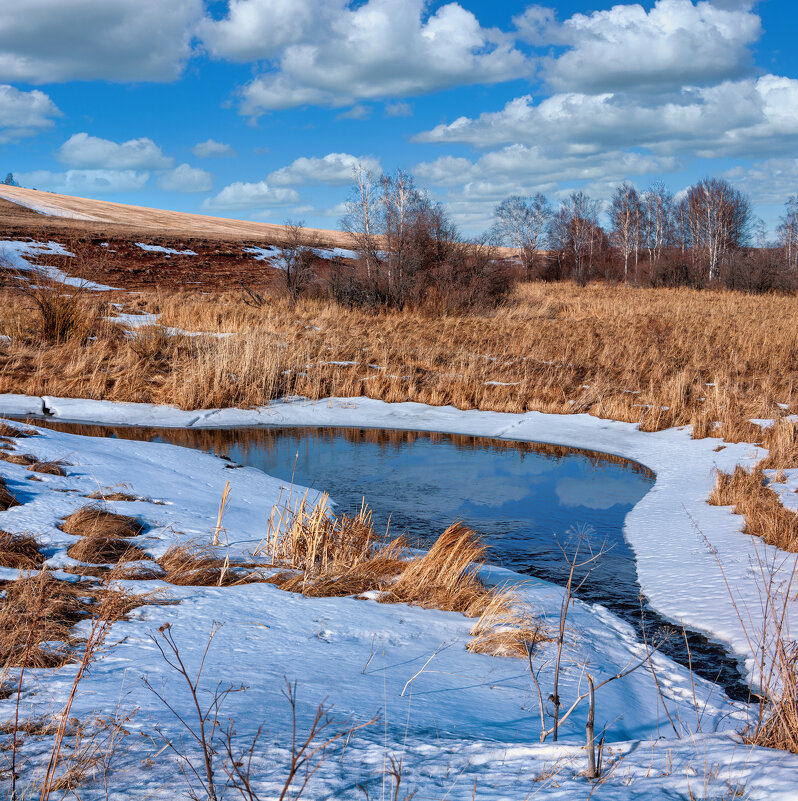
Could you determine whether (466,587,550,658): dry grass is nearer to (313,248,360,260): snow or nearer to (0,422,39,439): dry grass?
(0,422,39,439): dry grass

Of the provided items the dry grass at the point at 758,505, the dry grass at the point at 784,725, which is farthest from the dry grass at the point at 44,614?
the dry grass at the point at 758,505

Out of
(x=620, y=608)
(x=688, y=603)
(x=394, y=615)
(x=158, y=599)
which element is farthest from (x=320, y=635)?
(x=688, y=603)

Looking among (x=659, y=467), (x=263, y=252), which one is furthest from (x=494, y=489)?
(x=263, y=252)

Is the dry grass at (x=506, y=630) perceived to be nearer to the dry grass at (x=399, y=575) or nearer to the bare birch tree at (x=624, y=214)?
the dry grass at (x=399, y=575)

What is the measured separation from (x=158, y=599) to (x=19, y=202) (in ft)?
205

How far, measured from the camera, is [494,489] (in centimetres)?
754

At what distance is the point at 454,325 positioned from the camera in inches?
719

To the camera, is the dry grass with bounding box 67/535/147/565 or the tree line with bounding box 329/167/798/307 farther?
the tree line with bounding box 329/167/798/307

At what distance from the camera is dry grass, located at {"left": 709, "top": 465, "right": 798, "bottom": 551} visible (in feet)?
18.0

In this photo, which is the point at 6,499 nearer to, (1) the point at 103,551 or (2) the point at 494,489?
(1) the point at 103,551

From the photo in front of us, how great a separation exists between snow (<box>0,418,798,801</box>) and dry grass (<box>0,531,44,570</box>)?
94 millimetres

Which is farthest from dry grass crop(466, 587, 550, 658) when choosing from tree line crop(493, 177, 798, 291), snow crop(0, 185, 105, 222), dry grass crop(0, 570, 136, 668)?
snow crop(0, 185, 105, 222)

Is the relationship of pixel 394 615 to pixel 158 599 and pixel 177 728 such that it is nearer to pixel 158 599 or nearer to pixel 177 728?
pixel 158 599

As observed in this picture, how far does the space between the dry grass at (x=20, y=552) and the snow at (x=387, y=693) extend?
9 cm
